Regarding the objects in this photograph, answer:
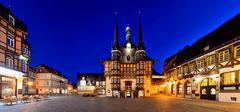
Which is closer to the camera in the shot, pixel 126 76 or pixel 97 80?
pixel 126 76

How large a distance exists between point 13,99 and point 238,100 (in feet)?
78.5

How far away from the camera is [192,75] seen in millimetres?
41250

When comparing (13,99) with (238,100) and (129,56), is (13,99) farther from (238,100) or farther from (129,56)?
(129,56)

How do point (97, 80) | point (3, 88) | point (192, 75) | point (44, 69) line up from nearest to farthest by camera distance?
point (3, 88)
point (192, 75)
point (44, 69)
point (97, 80)

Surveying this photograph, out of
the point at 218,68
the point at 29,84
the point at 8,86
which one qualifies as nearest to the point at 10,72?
the point at 8,86

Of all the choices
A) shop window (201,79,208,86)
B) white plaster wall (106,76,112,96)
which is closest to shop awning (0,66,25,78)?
shop window (201,79,208,86)

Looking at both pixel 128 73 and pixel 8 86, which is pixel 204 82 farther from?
pixel 128 73

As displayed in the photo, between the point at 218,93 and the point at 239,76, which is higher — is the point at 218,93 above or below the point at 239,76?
below

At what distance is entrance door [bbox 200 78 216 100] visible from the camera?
33778 mm

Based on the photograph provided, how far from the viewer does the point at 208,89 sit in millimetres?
35375

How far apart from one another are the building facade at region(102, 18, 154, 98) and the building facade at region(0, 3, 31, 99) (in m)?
30.1

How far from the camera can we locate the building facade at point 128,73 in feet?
213

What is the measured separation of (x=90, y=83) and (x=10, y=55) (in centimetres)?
6273

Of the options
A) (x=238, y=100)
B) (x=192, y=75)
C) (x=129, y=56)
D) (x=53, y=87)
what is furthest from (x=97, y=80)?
(x=238, y=100)
